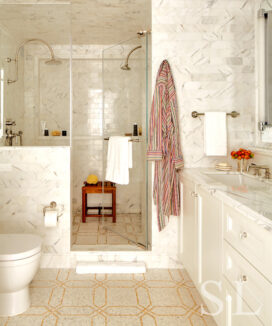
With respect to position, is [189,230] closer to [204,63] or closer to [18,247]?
[18,247]

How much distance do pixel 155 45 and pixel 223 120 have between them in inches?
34.0

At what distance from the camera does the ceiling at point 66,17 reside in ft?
8.85

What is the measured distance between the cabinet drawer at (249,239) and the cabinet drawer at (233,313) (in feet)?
0.68

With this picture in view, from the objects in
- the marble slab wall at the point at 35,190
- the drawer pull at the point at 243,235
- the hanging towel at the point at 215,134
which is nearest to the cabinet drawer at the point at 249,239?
the drawer pull at the point at 243,235

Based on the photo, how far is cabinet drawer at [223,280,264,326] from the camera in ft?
4.04

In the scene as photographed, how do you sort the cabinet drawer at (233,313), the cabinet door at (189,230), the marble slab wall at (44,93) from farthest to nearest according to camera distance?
the marble slab wall at (44,93), the cabinet door at (189,230), the cabinet drawer at (233,313)

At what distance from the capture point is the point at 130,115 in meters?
2.88

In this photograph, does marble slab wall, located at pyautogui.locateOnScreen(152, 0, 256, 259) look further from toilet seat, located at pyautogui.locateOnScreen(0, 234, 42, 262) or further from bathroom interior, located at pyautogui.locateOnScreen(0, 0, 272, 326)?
toilet seat, located at pyautogui.locateOnScreen(0, 234, 42, 262)

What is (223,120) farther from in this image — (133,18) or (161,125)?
(133,18)

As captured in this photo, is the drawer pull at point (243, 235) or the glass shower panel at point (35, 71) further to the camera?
the glass shower panel at point (35, 71)

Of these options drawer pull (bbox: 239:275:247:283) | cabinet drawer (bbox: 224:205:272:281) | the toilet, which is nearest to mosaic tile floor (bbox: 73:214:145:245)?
the toilet

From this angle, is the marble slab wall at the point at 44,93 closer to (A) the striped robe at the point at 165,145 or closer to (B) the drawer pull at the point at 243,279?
(A) the striped robe at the point at 165,145

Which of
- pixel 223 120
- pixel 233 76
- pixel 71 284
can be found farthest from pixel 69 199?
pixel 233 76

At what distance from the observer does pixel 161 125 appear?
2.51 meters
